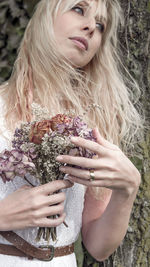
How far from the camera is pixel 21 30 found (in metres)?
2.84

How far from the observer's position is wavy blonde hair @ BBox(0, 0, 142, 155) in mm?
1932

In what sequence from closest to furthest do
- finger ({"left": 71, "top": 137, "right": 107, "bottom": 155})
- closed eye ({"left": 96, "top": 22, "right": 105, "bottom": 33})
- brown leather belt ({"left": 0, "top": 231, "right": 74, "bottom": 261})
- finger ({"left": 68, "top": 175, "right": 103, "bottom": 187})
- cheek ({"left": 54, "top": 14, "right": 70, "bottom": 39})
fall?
finger ({"left": 71, "top": 137, "right": 107, "bottom": 155}), finger ({"left": 68, "top": 175, "right": 103, "bottom": 187}), brown leather belt ({"left": 0, "top": 231, "right": 74, "bottom": 261}), cheek ({"left": 54, "top": 14, "right": 70, "bottom": 39}), closed eye ({"left": 96, "top": 22, "right": 105, "bottom": 33})

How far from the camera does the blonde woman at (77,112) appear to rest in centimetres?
149

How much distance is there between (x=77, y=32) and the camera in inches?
75.7

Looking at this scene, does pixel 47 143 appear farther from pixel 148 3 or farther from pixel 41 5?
pixel 148 3

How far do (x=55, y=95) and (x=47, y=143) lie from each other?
25.4 inches

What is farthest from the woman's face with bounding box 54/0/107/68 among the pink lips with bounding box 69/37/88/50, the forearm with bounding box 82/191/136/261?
the forearm with bounding box 82/191/136/261

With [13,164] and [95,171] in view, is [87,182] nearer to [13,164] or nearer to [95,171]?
[95,171]

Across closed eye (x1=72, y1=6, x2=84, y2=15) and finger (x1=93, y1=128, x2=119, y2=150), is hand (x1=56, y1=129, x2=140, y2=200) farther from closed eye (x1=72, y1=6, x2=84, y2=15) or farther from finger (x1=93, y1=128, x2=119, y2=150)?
closed eye (x1=72, y1=6, x2=84, y2=15)

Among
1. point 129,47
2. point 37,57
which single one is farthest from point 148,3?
point 37,57

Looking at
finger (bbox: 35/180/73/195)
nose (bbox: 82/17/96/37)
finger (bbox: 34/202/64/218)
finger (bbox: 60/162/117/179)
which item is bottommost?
finger (bbox: 34/202/64/218)

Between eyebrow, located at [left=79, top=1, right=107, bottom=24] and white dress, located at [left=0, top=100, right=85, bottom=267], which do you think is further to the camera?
eyebrow, located at [left=79, top=1, right=107, bottom=24]

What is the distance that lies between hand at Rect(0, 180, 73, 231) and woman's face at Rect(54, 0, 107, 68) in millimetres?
726

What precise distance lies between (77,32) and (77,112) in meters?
0.39
